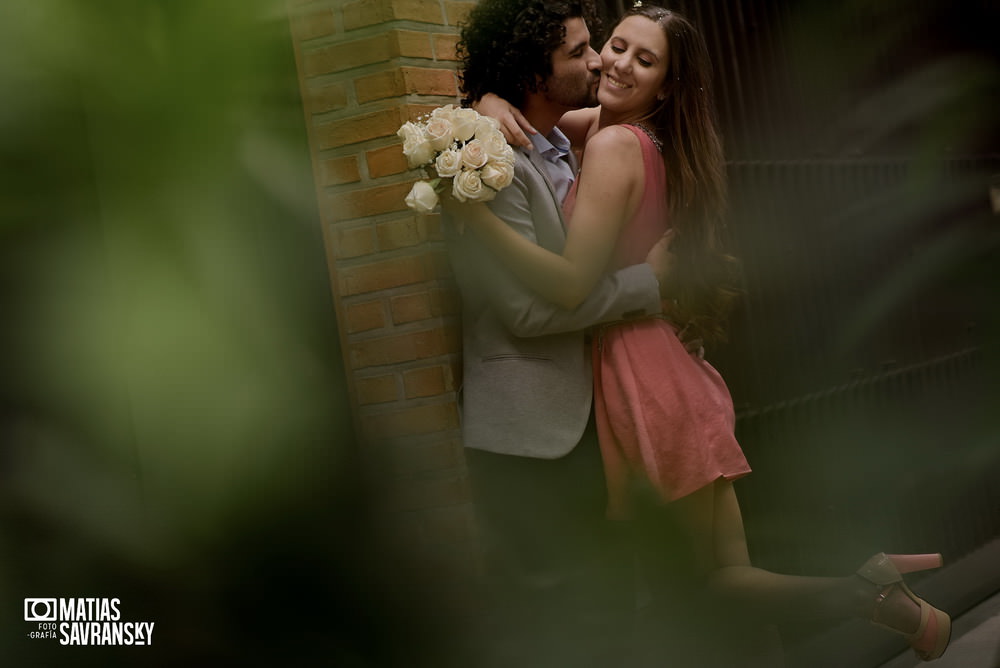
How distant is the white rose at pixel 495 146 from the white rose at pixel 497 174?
0.04 feet

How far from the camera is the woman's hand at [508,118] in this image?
237cm

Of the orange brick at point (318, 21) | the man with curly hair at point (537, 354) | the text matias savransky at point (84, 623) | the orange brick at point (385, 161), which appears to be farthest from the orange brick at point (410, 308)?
the text matias savransky at point (84, 623)

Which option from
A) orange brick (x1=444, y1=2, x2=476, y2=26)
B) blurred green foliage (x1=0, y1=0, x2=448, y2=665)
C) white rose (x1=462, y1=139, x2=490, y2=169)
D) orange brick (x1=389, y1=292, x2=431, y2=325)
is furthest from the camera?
orange brick (x1=444, y1=2, x2=476, y2=26)

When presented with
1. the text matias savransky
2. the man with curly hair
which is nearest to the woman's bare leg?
the man with curly hair

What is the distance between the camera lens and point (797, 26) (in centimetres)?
421

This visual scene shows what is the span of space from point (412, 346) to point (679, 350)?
25.8 inches

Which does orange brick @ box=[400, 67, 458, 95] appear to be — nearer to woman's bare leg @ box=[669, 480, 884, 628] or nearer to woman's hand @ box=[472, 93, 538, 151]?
woman's hand @ box=[472, 93, 538, 151]

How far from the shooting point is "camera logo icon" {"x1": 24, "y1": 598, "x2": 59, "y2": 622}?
0.51 meters

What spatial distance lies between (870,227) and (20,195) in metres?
4.46

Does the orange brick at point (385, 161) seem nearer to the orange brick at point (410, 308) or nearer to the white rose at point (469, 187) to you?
the orange brick at point (410, 308)

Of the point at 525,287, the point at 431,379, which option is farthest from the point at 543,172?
the point at 431,379

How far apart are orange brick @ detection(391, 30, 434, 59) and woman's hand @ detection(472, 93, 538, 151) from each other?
0.26 m

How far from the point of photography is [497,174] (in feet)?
7.09

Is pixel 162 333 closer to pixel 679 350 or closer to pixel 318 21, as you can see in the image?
pixel 318 21
